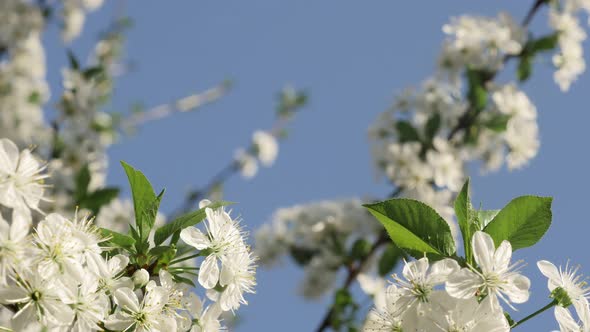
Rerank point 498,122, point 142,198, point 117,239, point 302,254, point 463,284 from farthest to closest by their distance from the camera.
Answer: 1. point 302,254
2. point 498,122
3. point 142,198
4. point 117,239
5. point 463,284

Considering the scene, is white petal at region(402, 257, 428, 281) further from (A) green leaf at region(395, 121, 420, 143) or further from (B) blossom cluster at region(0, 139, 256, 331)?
(A) green leaf at region(395, 121, 420, 143)

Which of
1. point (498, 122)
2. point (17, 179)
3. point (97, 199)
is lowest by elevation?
point (17, 179)

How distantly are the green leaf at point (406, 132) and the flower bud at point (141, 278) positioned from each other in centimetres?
296

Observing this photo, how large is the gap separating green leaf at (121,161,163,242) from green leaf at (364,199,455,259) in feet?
1.59

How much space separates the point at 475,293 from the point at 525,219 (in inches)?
9.1

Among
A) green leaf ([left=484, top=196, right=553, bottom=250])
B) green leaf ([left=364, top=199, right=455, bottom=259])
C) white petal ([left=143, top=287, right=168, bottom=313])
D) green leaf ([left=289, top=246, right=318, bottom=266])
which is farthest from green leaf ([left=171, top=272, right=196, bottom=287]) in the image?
green leaf ([left=289, top=246, right=318, bottom=266])

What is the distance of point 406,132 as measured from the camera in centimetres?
412

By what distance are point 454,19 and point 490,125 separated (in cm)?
81

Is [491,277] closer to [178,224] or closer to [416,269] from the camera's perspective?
[416,269]

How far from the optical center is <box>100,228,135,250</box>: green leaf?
1.39 metres

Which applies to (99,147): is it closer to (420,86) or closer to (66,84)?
(66,84)

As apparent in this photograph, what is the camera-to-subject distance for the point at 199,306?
147cm

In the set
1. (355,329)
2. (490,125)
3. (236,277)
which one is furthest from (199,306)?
(490,125)

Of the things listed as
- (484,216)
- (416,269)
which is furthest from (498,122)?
(416,269)
